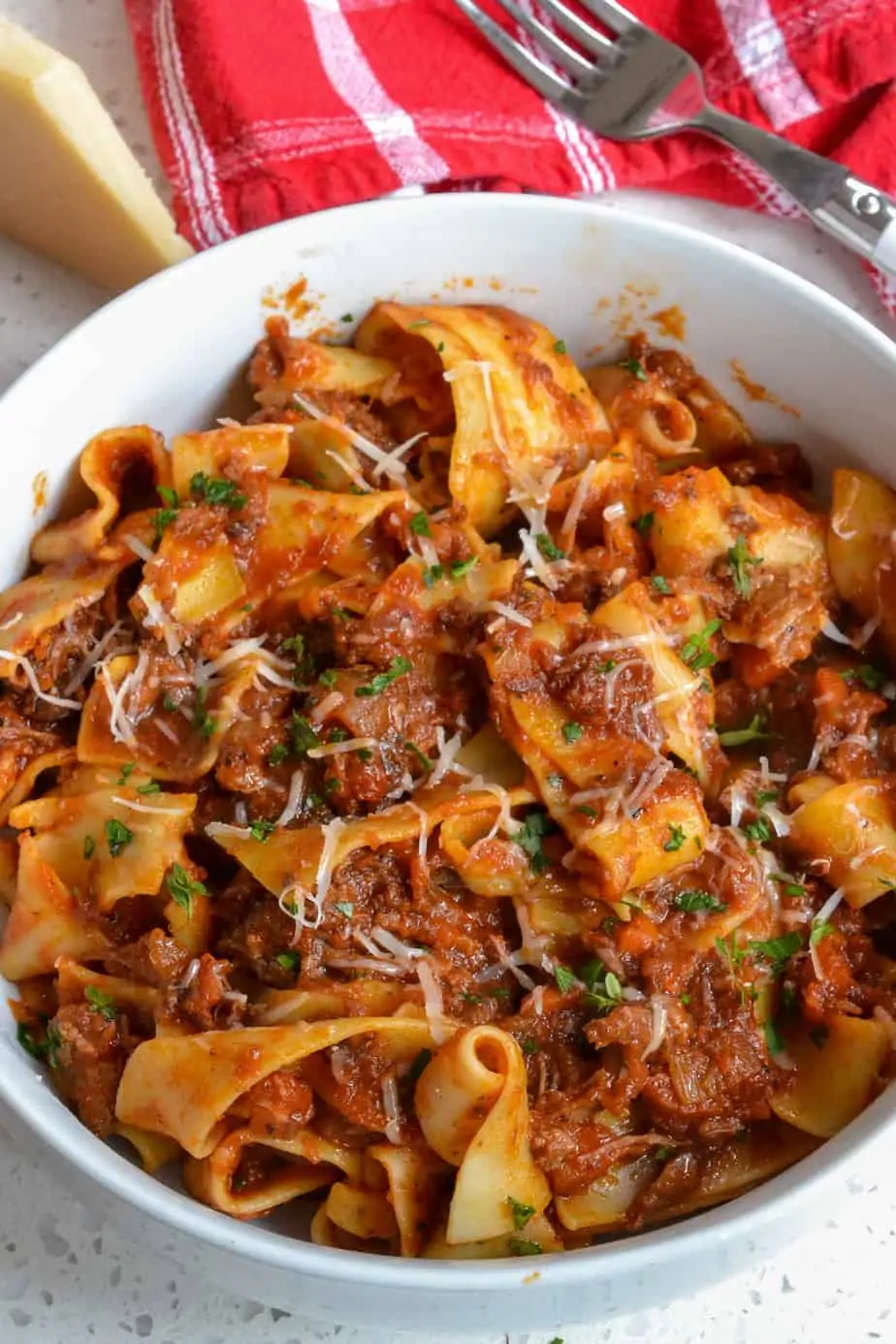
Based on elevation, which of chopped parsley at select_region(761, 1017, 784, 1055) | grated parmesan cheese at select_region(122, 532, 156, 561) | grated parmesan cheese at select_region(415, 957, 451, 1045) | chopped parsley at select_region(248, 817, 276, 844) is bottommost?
chopped parsley at select_region(761, 1017, 784, 1055)

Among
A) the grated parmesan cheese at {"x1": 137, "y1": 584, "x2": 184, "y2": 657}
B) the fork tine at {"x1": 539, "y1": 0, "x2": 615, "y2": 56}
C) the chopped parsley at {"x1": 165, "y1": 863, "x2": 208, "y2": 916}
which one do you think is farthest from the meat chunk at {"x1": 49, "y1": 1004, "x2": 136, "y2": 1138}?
the fork tine at {"x1": 539, "y1": 0, "x2": 615, "y2": 56}

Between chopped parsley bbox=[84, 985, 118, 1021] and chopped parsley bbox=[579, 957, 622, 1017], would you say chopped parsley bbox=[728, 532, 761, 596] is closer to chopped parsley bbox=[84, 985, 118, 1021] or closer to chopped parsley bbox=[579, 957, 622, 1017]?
chopped parsley bbox=[579, 957, 622, 1017]

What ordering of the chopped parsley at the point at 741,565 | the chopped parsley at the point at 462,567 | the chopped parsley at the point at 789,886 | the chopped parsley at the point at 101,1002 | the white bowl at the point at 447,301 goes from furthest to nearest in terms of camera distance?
the chopped parsley at the point at 741,565, the chopped parsley at the point at 462,567, the chopped parsley at the point at 789,886, the chopped parsley at the point at 101,1002, the white bowl at the point at 447,301

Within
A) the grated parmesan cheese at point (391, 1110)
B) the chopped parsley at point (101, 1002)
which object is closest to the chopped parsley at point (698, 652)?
the grated parmesan cheese at point (391, 1110)

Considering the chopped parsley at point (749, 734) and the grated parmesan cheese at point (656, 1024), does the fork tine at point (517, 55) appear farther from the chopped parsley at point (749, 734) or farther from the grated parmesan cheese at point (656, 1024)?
the grated parmesan cheese at point (656, 1024)

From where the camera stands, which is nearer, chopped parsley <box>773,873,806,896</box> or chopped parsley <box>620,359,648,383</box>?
chopped parsley <box>773,873,806,896</box>

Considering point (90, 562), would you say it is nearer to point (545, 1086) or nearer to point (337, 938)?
point (337, 938)

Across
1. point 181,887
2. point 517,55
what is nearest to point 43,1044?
point 181,887
